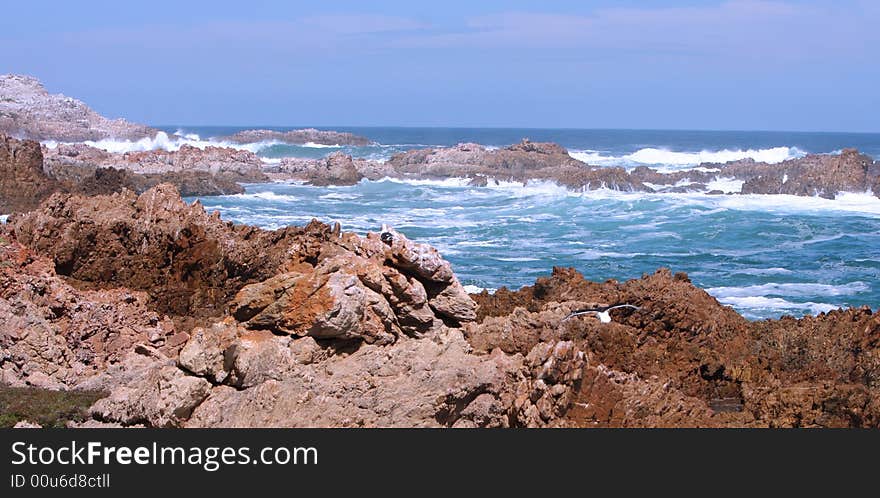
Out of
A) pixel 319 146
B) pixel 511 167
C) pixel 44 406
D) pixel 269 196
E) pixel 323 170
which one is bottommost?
pixel 269 196

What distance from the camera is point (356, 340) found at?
6.38 metres

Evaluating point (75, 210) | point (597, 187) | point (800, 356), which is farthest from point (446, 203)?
point (800, 356)

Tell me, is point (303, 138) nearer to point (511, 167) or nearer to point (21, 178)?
point (511, 167)

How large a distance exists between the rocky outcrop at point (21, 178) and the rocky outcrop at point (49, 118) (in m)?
42.0

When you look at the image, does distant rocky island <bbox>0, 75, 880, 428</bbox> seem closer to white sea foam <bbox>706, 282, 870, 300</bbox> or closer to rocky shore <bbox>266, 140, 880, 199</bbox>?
white sea foam <bbox>706, 282, 870, 300</bbox>

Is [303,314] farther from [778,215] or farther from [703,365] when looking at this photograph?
[778,215]

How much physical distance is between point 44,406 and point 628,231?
2552 centimetres

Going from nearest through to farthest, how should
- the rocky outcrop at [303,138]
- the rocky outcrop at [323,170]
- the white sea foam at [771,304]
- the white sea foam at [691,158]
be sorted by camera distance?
the white sea foam at [771,304] → the rocky outcrop at [323,170] → the white sea foam at [691,158] → the rocky outcrop at [303,138]

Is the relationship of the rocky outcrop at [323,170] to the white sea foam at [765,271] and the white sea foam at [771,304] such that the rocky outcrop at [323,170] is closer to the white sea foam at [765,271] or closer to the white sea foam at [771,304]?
the white sea foam at [765,271]

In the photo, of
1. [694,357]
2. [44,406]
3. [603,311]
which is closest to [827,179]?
[603,311]

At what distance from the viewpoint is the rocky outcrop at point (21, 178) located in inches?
1080

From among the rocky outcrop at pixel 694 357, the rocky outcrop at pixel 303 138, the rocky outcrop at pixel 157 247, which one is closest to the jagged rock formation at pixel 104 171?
the rocky outcrop at pixel 157 247

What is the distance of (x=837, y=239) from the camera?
27.5 metres

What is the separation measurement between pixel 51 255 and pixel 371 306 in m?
5.59
